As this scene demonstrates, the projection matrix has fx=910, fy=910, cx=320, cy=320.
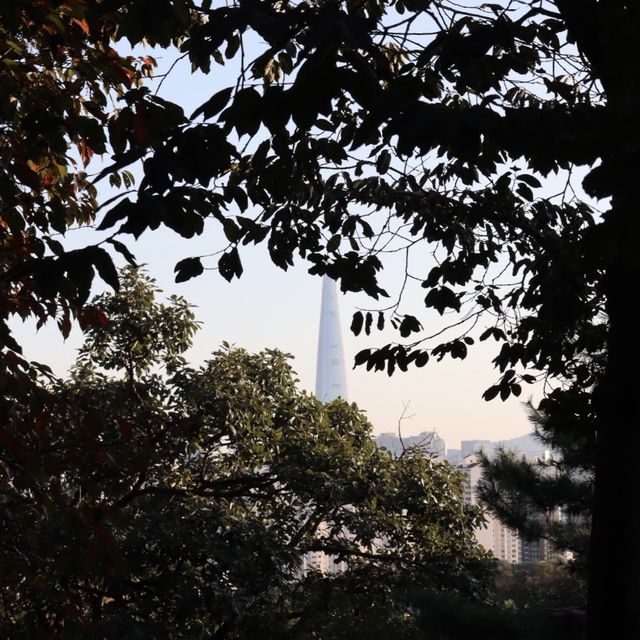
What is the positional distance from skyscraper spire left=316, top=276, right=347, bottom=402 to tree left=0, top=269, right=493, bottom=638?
129258 millimetres

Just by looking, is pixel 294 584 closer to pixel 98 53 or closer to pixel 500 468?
pixel 500 468

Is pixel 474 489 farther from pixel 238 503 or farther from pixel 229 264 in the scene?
pixel 229 264

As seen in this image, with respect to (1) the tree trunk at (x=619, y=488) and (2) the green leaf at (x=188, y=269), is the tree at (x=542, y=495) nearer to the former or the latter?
(1) the tree trunk at (x=619, y=488)

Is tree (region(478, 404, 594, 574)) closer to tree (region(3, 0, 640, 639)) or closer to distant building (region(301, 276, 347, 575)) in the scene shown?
tree (region(3, 0, 640, 639))

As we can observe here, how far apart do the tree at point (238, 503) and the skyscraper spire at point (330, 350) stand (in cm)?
12926

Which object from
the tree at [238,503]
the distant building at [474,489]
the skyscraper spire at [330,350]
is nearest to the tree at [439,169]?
the tree at [238,503]

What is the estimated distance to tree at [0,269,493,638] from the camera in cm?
618

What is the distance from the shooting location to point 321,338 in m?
146

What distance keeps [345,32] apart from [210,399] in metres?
5.75

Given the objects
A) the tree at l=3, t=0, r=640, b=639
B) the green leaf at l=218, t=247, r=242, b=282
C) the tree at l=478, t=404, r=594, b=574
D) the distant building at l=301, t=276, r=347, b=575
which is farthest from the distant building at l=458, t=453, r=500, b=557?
the distant building at l=301, t=276, r=347, b=575

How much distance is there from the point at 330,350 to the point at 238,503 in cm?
13613

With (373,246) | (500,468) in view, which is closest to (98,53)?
(373,246)

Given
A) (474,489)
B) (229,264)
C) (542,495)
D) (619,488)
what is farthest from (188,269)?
(474,489)

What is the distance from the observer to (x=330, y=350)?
5635 inches
